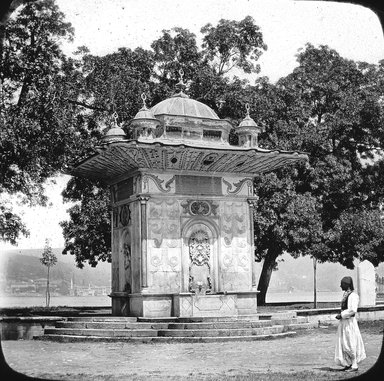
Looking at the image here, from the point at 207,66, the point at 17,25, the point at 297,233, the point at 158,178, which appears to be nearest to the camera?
the point at 158,178

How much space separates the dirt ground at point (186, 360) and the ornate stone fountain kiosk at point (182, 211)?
3584 mm

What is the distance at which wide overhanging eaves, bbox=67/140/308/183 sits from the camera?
18922mm

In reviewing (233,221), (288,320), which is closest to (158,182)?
(233,221)

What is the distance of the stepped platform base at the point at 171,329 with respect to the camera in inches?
648

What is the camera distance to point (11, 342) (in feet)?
57.3

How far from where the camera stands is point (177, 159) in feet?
64.9

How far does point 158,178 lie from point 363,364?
931cm

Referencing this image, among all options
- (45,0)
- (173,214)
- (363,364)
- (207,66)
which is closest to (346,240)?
(207,66)

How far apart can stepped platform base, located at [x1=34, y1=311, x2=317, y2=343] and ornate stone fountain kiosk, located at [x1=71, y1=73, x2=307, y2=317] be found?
3.37 ft

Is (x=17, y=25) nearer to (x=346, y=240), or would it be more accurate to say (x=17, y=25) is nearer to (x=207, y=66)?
(x=207, y=66)

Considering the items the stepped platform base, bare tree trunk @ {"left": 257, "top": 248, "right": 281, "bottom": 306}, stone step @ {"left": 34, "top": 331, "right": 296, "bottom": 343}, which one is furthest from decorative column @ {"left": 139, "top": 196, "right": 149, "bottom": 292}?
bare tree trunk @ {"left": 257, "top": 248, "right": 281, "bottom": 306}

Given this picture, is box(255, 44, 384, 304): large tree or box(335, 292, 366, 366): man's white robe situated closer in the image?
box(335, 292, 366, 366): man's white robe

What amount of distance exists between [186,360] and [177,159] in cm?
788

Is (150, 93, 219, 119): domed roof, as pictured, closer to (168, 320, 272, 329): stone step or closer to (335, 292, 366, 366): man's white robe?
(168, 320, 272, 329): stone step
